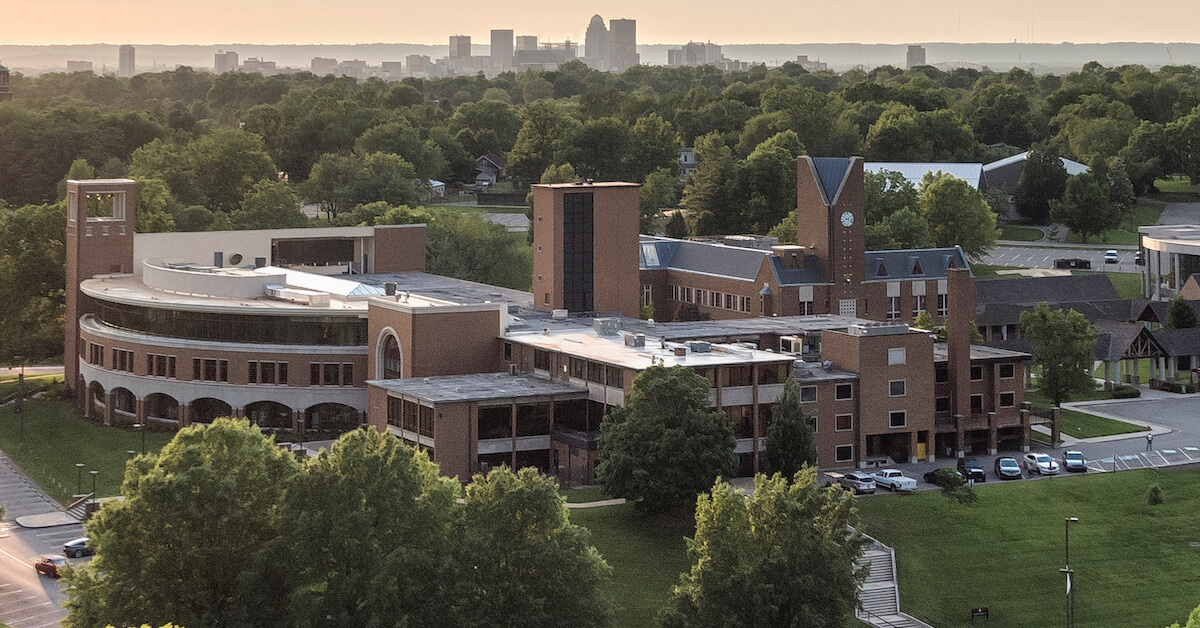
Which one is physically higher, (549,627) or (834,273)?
(834,273)

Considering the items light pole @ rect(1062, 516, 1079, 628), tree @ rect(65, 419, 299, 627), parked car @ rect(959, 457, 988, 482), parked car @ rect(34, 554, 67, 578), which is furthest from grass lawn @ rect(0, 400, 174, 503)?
light pole @ rect(1062, 516, 1079, 628)

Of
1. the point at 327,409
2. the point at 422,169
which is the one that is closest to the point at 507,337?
the point at 327,409

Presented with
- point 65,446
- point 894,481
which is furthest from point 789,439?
point 65,446

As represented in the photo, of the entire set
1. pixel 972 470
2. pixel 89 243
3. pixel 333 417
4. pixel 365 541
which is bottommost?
pixel 972 470

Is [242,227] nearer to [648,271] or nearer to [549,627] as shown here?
[648,271]

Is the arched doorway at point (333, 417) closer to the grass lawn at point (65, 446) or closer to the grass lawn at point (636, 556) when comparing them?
the grass lawn at point (65, 446)

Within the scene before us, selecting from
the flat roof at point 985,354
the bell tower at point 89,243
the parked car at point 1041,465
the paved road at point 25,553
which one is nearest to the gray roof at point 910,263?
the flat roof at point 985,354

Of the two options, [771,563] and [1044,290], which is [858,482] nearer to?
[771,563]
